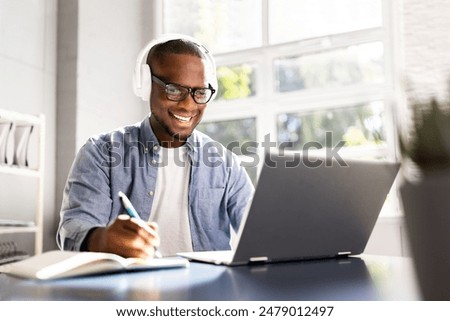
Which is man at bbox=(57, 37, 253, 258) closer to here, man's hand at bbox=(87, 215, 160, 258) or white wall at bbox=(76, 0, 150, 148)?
man's hand at bbox=(87, 215, 160, 258)

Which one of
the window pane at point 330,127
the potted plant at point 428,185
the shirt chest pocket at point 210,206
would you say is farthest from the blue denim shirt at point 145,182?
the window pane at point 330,127

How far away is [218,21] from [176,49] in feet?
4.78

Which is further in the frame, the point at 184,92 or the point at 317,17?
the point at 317,17

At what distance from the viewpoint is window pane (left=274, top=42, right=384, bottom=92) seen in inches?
93.0

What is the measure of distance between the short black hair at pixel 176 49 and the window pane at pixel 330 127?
1.02 m

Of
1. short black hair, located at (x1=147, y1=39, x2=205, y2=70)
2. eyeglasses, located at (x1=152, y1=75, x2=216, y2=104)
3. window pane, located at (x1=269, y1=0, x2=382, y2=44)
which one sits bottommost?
eyeglasses, located at (x1=152, y1=75, x2=216, y2=104)

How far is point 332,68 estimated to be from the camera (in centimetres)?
245

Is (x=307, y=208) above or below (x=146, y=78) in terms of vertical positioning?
below

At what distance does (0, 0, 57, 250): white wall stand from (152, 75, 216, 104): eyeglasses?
43.3 inches

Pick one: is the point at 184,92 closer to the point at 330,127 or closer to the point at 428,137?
the point at 428,137

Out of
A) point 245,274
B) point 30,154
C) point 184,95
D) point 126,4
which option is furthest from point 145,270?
point 126,4

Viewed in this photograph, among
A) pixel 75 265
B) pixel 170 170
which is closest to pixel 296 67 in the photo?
pixel 170 170

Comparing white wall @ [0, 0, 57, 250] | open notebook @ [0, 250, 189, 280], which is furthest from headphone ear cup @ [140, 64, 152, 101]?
white wall @ [0, 0, 57, 250]
